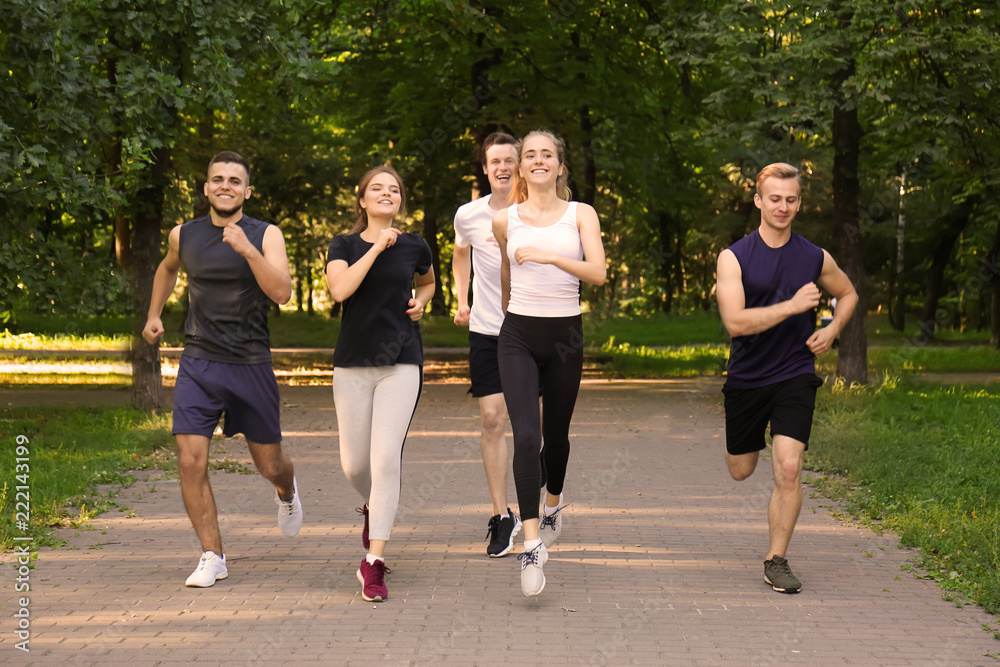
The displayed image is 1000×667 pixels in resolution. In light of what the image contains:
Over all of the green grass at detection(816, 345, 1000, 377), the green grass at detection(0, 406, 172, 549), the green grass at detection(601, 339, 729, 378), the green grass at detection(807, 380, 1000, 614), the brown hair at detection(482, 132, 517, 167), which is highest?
the brown hair at detection(482, 132, 517, 167)

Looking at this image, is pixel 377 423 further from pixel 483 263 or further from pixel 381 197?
pixel 483 263

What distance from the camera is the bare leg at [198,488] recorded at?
5496 millimetres

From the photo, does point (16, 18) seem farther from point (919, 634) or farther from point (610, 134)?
point (610, 134)

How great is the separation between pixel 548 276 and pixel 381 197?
1.00 metres

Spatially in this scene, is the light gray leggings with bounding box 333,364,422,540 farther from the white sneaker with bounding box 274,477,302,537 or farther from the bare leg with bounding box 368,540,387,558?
the white sneaker with bounding box 274,477,302,537

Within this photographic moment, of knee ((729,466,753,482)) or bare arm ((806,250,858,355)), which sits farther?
knee ((729,466,753,482))

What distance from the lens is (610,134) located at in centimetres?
1970

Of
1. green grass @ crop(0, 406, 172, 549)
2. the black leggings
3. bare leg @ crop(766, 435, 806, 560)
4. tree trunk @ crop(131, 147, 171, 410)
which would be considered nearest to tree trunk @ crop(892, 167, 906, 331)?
tree trunk @ crop(131, 147, 171, 410)

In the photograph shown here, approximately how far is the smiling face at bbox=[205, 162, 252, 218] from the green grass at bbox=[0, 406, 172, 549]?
2.50 m

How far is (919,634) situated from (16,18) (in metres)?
8.36

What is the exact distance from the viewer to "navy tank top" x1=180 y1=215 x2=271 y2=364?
5.56 metres

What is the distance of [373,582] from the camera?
5250mm

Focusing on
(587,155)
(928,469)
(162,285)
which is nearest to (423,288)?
(162,285)

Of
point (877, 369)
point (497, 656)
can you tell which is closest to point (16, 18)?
point (497, 656)
